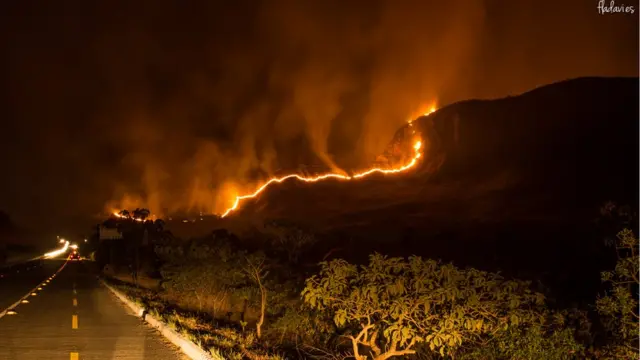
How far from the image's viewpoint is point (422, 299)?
428 inches

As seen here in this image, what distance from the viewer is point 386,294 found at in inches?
444

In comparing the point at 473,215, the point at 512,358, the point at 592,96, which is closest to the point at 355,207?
the point at 473,215

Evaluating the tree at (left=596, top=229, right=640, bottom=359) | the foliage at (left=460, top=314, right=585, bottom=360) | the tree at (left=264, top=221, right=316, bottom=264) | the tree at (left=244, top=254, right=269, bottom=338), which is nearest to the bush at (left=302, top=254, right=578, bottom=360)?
the foliage at (left=460, top=314, right=585, bottom=360)

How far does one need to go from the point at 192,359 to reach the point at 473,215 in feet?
307

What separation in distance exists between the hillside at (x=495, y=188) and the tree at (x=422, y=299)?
37.7m

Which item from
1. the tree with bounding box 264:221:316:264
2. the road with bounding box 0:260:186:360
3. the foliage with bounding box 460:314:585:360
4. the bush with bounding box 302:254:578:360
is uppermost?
the tree with bounding box 264:221:316:264

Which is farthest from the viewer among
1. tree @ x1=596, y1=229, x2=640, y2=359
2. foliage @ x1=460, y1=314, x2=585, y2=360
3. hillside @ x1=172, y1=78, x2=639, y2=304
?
hillside @ x1=172, y1=78, x2=639, y2=304

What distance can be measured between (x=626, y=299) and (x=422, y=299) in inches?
135

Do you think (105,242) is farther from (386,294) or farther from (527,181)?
(527,181)

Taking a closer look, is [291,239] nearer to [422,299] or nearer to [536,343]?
[536,343]

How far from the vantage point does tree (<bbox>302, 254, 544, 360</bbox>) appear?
10.9 meters

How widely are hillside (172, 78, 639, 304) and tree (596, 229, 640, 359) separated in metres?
36.8

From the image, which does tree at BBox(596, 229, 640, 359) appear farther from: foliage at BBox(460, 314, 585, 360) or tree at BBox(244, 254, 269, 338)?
tree at BBox(244, 254, 269, 338)

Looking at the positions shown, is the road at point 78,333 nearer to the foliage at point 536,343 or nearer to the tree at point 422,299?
the tree at point 422,299
